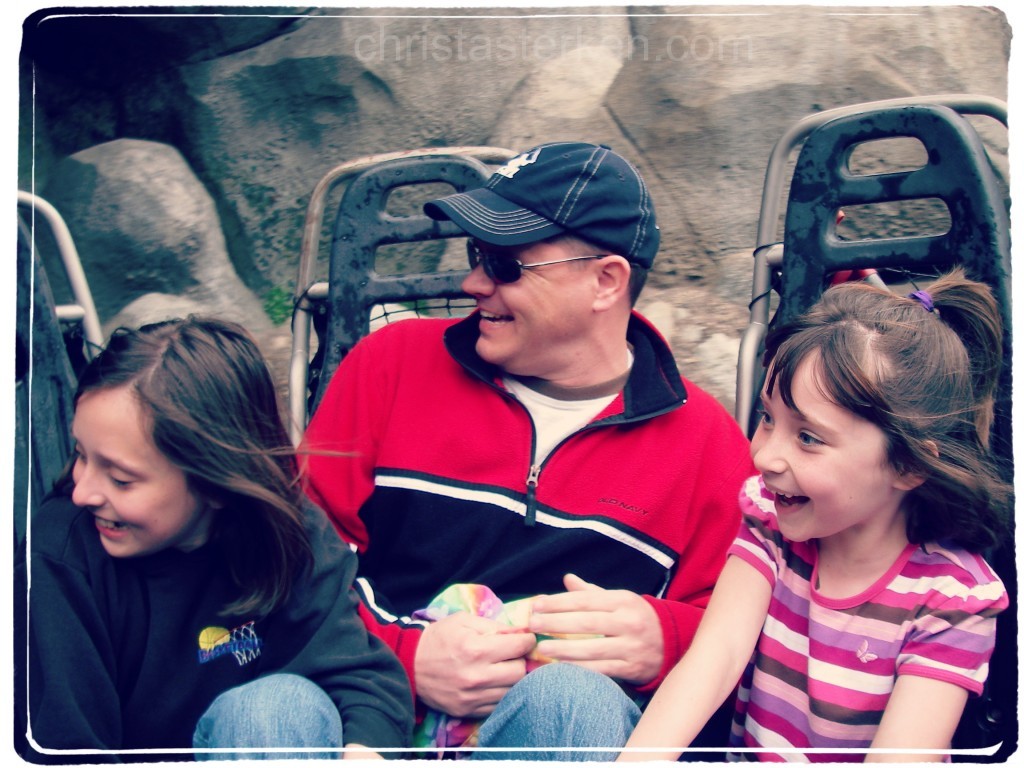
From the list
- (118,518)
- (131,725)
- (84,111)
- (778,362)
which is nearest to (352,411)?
(118,518)

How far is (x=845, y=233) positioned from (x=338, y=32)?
4.54 ft

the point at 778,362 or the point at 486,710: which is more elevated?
the point at 778,362

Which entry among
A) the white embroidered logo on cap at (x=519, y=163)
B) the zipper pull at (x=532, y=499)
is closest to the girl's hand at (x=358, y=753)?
the zipper pull at (x=532, y=499)

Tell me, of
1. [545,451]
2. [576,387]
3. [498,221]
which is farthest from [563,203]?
[545,451]

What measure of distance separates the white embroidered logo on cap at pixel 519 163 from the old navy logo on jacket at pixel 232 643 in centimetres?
89

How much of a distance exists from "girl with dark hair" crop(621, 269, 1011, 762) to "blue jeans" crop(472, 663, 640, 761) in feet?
0.18

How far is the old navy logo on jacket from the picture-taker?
1.50m

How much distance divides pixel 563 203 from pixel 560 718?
2.82 ft

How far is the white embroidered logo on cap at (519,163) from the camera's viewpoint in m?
1.82

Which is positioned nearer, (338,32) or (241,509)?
(241,509)

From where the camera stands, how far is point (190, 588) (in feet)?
4.93

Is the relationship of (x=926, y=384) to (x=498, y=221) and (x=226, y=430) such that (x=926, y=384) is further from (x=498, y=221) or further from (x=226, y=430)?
(x=226, y=430)

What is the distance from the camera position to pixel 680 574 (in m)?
1.76

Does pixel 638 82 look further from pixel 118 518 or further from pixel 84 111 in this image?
pixel 118 518
